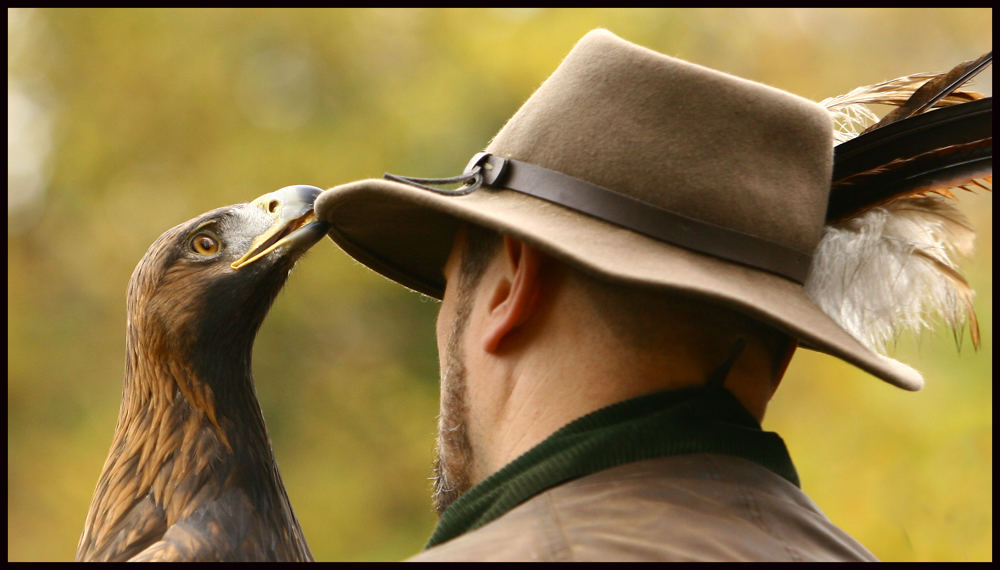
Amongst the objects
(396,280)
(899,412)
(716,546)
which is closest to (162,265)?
(396,280)

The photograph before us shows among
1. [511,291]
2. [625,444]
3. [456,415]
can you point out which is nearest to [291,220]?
[456,415]

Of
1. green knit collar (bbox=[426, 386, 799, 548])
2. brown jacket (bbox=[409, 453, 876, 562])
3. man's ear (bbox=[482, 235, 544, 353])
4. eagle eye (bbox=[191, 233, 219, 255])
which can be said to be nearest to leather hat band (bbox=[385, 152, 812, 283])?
man's ear (bbox=[482, 235, 544, 353])

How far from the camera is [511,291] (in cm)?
194

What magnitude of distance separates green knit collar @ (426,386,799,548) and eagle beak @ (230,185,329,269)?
1.20m

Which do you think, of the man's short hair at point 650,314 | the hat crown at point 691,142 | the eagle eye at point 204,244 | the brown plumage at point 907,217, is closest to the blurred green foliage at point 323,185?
the eagle eye at point 204,244

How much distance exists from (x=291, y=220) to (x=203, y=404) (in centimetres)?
54

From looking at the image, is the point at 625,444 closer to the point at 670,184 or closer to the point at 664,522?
the point at 664,522

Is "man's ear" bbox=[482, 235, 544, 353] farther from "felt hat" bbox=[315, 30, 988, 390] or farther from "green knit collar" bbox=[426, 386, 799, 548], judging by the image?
"green knit collar" bbox=[426, 386, 799, 548]

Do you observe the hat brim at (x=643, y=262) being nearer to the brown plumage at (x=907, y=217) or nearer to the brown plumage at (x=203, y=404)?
the brown plumage at (x=907, y=217)

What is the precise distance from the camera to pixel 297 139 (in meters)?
11.2

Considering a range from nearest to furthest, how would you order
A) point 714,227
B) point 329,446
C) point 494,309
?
point 714,227
point 494,309
point 329,446

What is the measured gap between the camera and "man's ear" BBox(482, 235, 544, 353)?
1.91 m

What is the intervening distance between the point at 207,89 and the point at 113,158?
1257 millimetres
